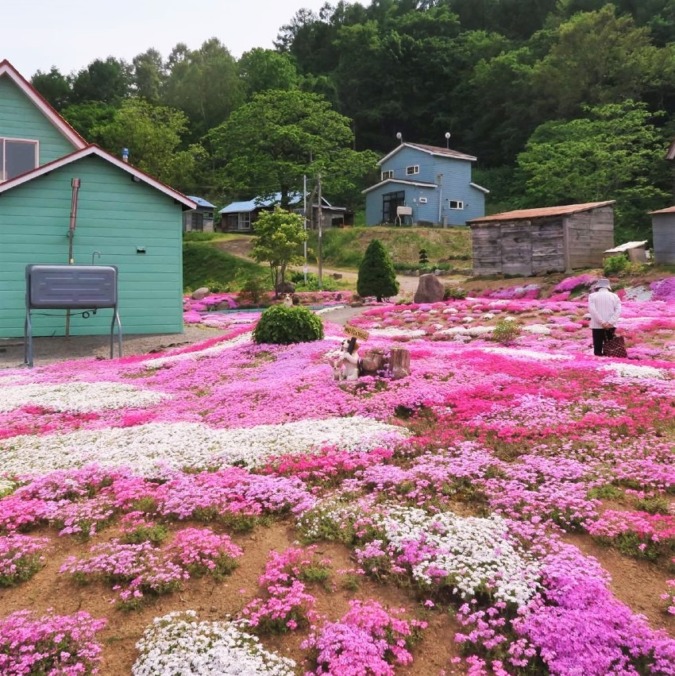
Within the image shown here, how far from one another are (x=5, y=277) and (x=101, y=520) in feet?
60.8

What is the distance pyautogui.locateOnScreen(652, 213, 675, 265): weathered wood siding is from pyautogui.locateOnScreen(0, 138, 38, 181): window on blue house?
27322 mm

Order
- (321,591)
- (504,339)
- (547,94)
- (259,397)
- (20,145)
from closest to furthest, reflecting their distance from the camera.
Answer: (321,591) → (259,397) → (504,339) → (20,145) → (547,94)

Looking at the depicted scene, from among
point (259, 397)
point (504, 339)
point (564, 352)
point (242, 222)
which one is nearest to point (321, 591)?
point (259, 397)

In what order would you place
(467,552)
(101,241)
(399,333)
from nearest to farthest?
(467,552) < (399,333) < (101,241)

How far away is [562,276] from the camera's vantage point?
31156 millimetres

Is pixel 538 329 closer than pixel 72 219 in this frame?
Yes

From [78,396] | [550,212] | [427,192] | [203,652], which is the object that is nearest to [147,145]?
[427,192]

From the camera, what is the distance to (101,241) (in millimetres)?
23844

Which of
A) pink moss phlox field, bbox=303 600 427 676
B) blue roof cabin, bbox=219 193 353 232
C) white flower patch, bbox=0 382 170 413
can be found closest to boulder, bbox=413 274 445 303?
white flower patch, bbox=0 382 170 413

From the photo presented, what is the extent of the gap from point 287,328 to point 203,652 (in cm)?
1282

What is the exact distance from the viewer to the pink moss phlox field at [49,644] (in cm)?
451

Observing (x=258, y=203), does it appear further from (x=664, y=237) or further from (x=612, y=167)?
(x=664, y=237)

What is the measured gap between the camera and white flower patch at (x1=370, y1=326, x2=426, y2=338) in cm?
1986

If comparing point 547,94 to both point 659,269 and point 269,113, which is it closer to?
point 269,113
